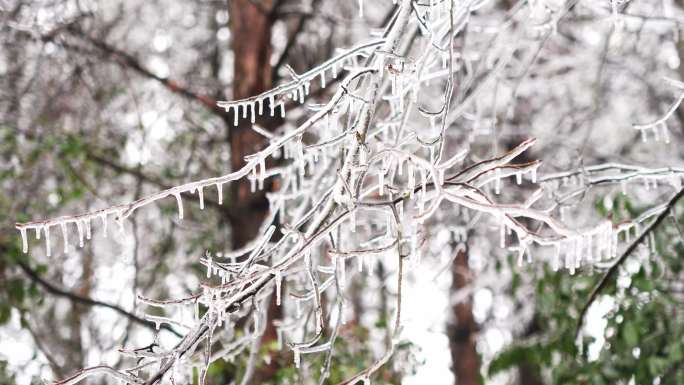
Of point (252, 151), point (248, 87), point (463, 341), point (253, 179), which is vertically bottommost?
point (463, 341)

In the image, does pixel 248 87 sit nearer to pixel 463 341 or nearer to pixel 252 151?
pixel 252 151

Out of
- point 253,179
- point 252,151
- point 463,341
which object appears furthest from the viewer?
point 463,341

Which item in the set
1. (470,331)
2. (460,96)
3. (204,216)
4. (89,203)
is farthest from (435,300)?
(460,96)

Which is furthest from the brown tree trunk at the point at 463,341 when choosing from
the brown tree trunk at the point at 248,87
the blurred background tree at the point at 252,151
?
the brown tree trunk at the point at 248,87

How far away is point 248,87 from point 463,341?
522 centimetres

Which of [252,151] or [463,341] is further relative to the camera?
[463,341]

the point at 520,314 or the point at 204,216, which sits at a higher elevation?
the point at 204,216

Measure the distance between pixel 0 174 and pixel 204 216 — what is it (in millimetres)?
1737

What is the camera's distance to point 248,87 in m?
5.12

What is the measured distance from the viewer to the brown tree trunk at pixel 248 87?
5.03 meters

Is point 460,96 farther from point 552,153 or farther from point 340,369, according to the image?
point 552,153

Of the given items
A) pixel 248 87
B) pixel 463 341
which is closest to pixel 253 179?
pixel 248 87

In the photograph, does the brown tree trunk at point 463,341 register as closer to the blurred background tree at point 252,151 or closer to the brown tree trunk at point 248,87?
the blurred background tree at point 252,151

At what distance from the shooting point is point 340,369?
4.03 metres
